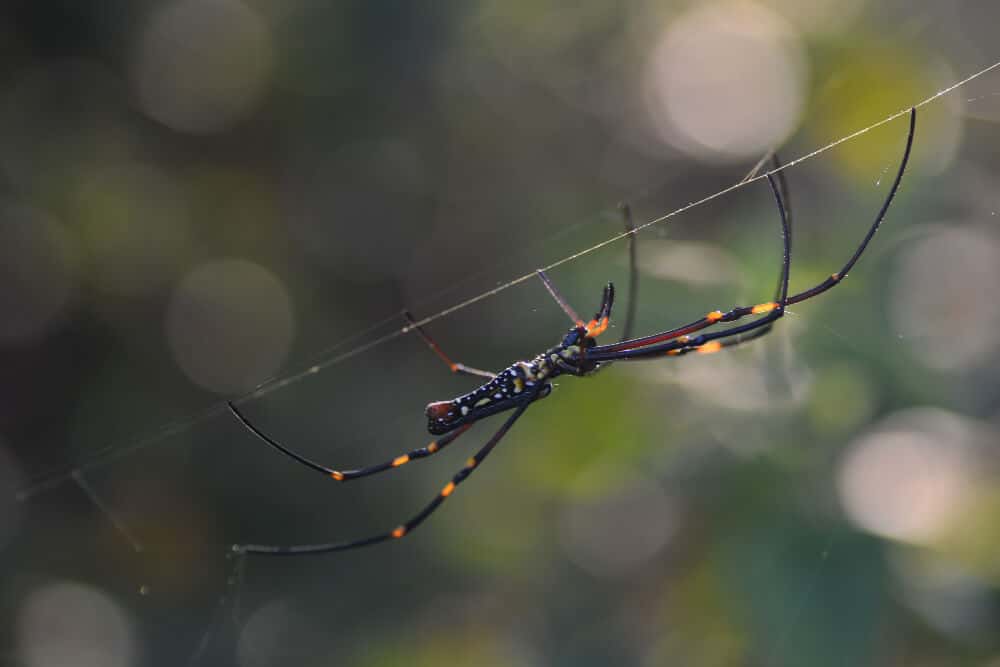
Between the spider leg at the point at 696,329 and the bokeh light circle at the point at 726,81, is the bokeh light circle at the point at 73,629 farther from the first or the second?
the bokeh light circle at the point at 726,81

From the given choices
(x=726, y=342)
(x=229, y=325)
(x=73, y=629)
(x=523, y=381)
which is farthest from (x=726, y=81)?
(x=73, y=629)

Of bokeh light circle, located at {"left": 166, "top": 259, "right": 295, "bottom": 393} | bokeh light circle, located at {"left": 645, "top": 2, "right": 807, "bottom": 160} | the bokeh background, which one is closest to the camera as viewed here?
the bokeh background

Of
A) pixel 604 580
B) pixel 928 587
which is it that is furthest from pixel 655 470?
pixel 928 587

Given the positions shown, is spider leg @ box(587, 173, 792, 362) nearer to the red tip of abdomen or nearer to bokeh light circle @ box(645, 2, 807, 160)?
the red tip of abdomen

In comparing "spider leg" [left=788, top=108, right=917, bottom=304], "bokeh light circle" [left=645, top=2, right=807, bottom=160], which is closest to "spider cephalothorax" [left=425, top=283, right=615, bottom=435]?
"spider leg" [left=788, top=108, right=917, bottom=304]

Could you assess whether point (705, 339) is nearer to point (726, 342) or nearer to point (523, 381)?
point (726, 342)

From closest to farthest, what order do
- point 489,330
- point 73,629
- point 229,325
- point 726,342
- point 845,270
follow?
point 845,270 → point 726,342 → point 73,629 → point 489,330 → point 229,325

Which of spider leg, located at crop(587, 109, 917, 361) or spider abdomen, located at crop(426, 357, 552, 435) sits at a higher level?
spider leg, located at crop(587, 109, 917, 361)
